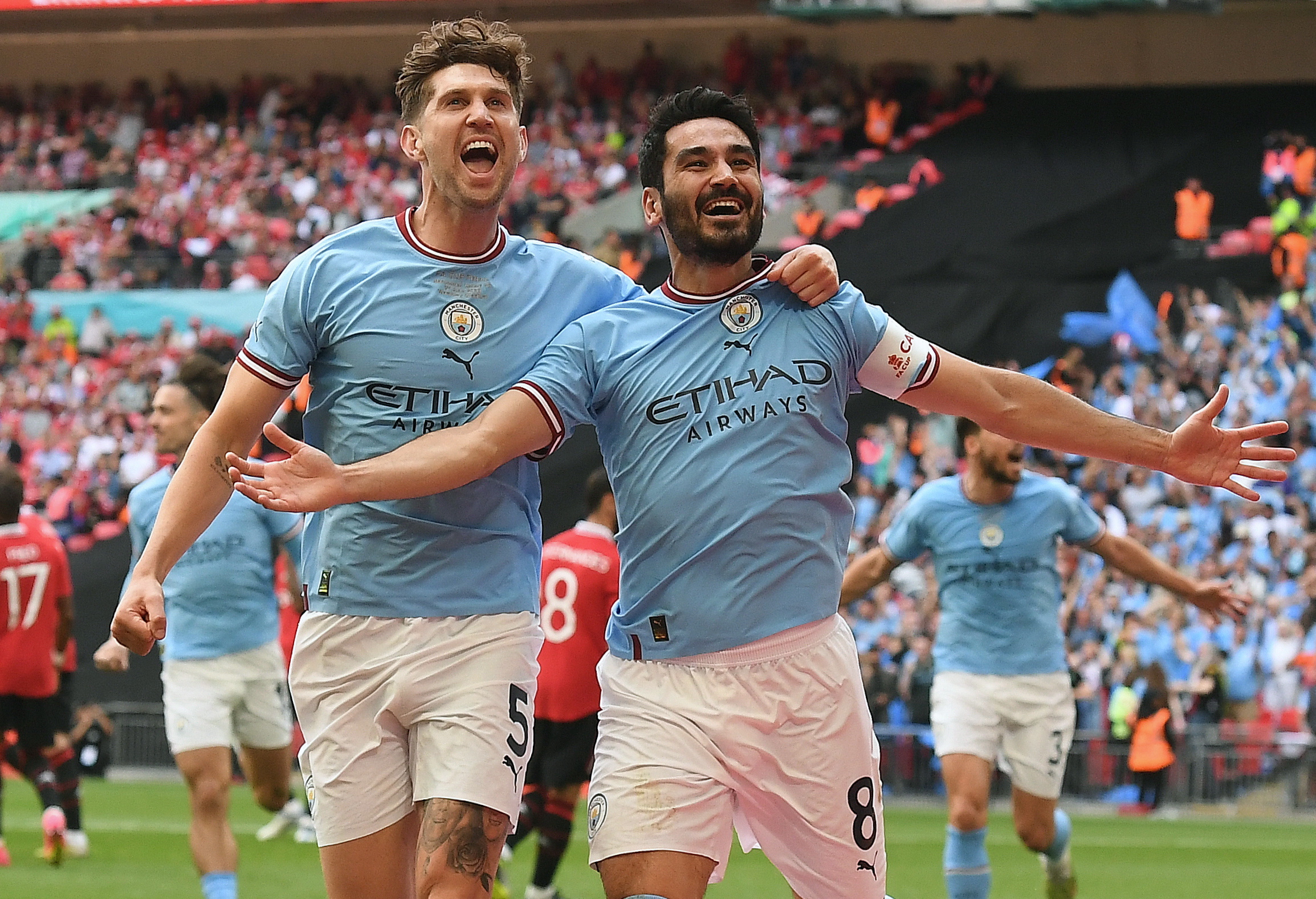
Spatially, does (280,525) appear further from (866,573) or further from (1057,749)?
(1057,749)

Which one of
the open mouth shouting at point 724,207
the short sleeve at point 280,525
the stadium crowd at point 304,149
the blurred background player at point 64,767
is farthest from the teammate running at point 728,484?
the stadium crowd at point 304,149

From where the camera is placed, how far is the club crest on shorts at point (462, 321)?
5.09 meters

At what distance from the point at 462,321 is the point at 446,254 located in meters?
0.24

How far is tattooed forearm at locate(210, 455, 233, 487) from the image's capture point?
5008mm

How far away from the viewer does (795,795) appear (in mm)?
4902

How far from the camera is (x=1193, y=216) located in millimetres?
23375

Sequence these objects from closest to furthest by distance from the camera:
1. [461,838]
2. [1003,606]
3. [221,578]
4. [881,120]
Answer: [461,838]
[1003,606]
[221,578]
[881,120]

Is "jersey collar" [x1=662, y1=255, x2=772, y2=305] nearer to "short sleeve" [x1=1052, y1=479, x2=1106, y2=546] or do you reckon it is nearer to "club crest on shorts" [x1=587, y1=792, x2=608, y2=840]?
"club crest on shorts" [x1=587, y1=792, x2=608, y2=840]

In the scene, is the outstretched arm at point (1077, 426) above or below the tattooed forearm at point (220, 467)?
above

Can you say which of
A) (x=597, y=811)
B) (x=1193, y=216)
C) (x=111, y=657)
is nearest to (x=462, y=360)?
(x=597, y=811)

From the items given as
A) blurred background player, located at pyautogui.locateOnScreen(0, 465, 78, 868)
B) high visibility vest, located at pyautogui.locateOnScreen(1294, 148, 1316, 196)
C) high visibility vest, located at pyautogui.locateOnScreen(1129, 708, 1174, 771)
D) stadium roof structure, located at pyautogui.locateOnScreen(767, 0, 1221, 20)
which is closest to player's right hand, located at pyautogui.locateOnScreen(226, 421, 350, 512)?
blurred background player, located at pyautogui.locateOnScreen(0, 465, 78, 868)

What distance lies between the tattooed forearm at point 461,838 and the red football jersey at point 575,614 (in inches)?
213

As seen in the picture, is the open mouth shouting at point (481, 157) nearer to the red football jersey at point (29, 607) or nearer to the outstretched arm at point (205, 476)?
the outstretched arm at point (205, 476)

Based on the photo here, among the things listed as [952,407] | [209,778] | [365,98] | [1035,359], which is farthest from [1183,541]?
[365,98]
